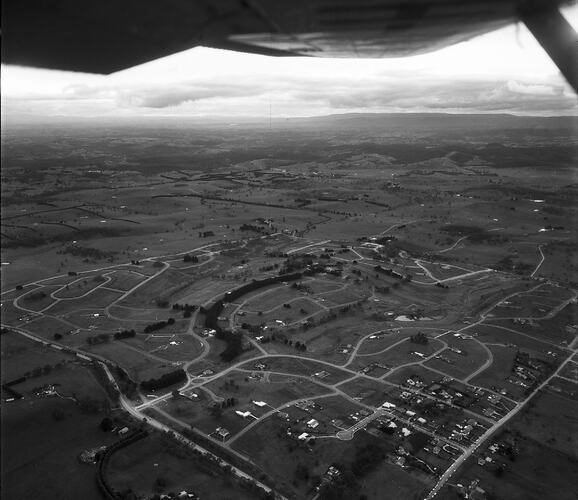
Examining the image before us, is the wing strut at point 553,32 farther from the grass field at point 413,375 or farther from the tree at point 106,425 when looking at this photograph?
the grass field at point 413,375

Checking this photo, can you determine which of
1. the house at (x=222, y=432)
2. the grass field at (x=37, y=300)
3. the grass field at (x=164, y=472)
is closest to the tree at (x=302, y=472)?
the grass field at (x=164, y=472)

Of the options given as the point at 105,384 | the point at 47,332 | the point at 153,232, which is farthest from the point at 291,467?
the point at 153,232

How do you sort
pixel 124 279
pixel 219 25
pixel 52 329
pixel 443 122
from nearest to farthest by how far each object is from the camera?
pixel 219 25 < pixel 52 329 < pixel 124 279 < pixel 443 122

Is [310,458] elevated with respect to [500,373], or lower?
elevated

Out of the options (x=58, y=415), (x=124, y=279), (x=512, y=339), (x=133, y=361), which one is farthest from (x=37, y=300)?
(x=512, y=339)

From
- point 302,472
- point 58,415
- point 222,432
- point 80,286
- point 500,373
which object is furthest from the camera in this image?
point 80,286

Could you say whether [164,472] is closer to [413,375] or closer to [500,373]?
[413,375]
